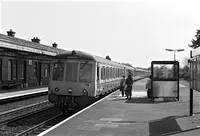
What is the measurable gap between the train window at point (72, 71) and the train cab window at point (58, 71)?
26 cm

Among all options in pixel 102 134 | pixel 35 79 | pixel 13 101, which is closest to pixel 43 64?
pixel 35 79

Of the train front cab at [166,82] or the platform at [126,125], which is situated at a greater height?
the train front cab at [166,82]

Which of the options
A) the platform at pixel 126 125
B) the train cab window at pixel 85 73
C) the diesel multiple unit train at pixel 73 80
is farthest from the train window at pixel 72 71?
the platform at pixel 126 125

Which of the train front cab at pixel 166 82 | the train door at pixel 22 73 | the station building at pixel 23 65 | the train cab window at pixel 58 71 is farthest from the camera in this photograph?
the train door at pixel 22 73

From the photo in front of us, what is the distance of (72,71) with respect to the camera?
527 inches

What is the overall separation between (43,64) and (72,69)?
58.7 ft

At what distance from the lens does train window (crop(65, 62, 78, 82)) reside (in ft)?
43.6

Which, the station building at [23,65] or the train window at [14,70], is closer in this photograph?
the station building at [23,65]

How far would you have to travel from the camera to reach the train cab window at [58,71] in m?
13.5

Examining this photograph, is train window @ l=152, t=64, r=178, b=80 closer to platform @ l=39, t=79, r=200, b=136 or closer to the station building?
platform @ l=39, t=79, r=200, b=136

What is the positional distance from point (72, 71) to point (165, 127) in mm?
5814

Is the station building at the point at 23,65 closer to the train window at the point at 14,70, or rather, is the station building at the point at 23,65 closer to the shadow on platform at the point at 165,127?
the train window at the point at 14,70

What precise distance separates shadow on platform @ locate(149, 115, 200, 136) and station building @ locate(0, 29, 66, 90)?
9.78 meters

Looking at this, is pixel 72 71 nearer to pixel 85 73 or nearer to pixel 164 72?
pixel 85 73
